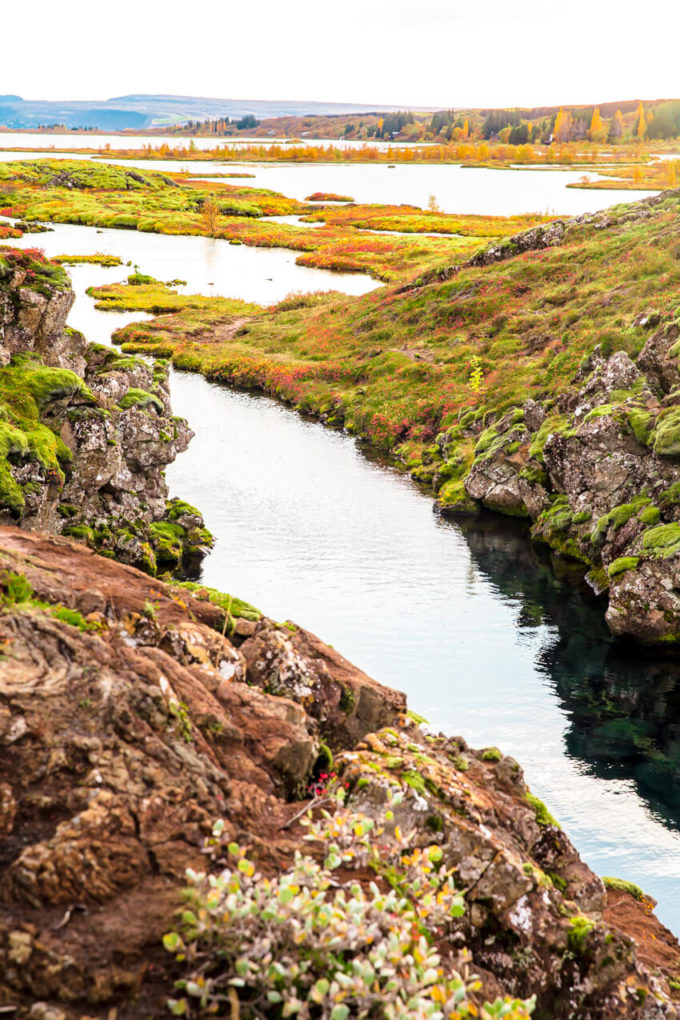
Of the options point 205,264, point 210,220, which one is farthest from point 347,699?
point 210,220

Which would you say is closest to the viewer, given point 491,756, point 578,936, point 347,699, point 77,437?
point 578,936

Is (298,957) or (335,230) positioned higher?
(335,230)

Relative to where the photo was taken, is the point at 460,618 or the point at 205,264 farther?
the point at 205,264

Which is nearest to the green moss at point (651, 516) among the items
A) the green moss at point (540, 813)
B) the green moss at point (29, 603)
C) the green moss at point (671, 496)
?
the green moss at point (671, 496)

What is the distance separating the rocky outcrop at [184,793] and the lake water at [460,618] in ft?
33.4

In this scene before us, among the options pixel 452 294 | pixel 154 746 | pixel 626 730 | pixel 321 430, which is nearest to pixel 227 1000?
pixel 154 746

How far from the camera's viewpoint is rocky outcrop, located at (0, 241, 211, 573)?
3759cm

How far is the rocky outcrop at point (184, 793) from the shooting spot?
11.5 m

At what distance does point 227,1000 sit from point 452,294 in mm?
94082

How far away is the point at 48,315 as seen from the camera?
1721 inches

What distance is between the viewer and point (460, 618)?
153 feet

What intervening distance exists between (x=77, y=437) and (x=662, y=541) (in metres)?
32.6

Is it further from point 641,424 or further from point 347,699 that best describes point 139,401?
point 347,699

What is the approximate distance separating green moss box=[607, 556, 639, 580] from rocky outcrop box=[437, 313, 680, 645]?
80 mm
